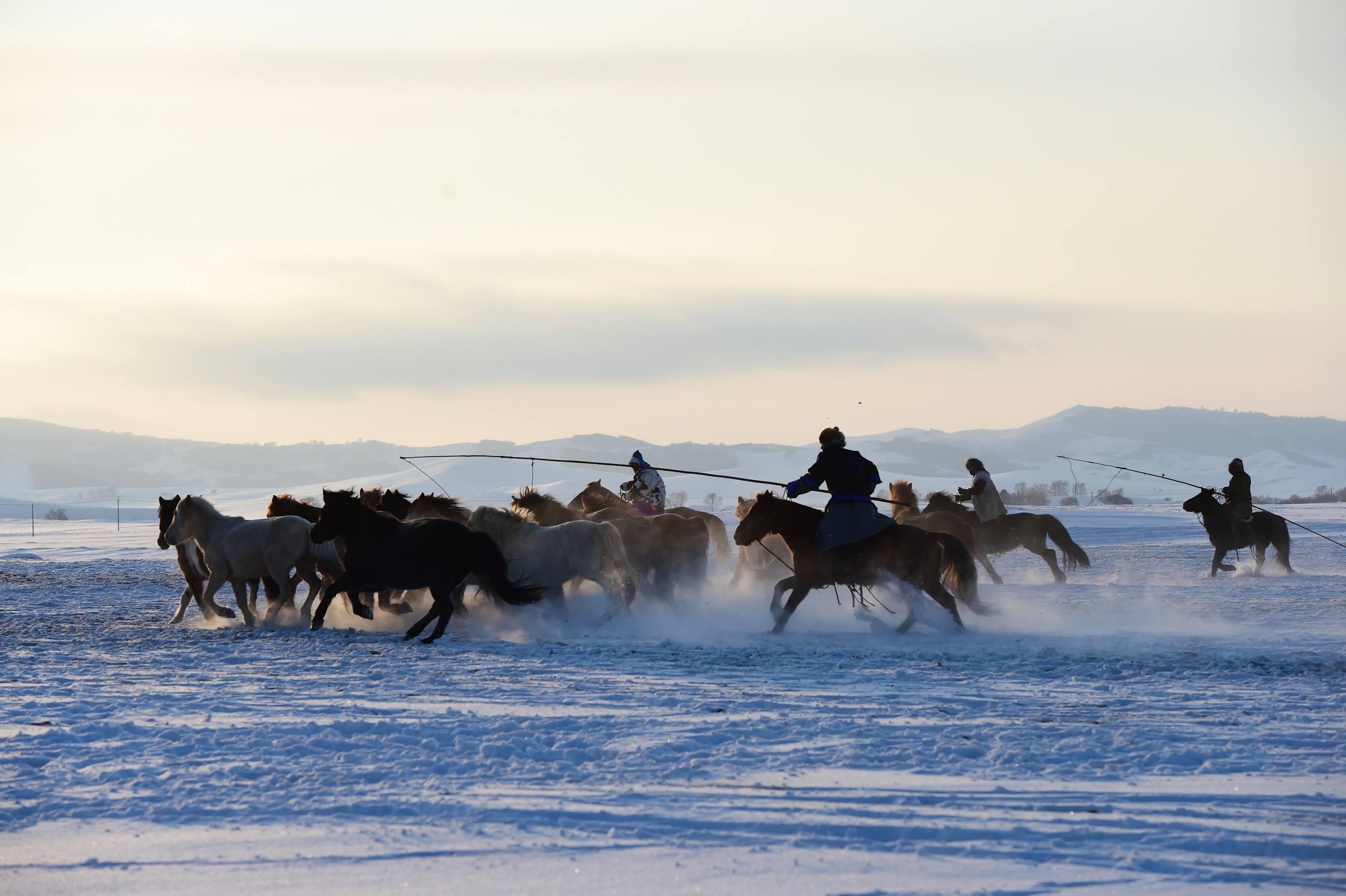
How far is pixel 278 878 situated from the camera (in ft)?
11.9

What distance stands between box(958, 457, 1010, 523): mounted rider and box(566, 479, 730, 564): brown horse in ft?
10.8

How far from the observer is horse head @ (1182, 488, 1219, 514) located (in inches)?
666

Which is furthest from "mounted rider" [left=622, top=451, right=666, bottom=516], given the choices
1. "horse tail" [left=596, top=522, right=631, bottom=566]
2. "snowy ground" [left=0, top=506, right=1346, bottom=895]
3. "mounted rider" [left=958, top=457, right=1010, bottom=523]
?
"snowy ground" [left=0, top=506, right=1346, bottom=895]

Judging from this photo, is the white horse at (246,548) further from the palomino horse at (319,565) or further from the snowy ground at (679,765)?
the snowy ground at (679,765)

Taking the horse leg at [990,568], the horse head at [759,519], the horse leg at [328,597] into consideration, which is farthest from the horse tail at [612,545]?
the horse leg at [990,568]

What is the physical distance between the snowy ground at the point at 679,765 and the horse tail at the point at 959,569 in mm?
996

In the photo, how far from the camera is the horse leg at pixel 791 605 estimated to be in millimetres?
10430

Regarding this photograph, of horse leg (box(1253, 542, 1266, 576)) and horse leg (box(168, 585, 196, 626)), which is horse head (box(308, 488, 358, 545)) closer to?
horse leg (box(168, 585, 196, 626))

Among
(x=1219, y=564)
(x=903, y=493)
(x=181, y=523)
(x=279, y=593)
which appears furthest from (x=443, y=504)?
(x=1219, y=564)

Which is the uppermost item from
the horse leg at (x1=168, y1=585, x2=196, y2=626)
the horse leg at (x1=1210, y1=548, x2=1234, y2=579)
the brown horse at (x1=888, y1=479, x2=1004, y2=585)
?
the brown horse at (x1=888, y1=479, x2=1004, y2=585)

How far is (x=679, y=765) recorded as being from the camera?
4992mm

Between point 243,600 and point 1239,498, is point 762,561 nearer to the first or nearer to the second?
point 243,600

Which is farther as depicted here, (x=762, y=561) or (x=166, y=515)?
(x=762, y=561)

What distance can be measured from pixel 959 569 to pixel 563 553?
12.1 ft
